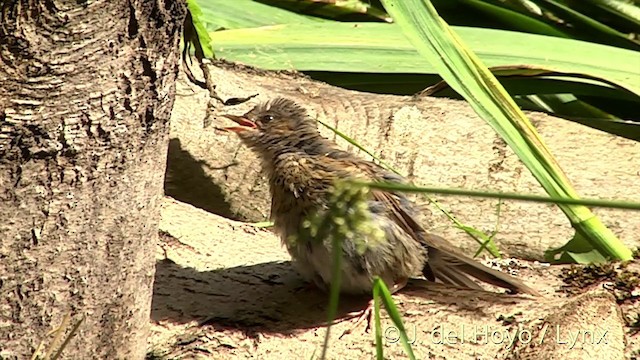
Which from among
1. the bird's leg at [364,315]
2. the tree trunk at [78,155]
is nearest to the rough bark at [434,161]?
Answer: the bird's leg at [364,315]

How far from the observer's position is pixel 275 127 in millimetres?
4375

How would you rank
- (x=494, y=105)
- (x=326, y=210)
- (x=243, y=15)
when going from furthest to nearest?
(x=243, y=15) → (x=494, y=105) → (x=326, y=210)

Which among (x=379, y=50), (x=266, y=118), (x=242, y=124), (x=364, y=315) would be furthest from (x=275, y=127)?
(x=379, y=50)

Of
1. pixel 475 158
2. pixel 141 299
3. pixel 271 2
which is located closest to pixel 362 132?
pixel 475 158

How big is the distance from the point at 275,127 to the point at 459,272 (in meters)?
0.86

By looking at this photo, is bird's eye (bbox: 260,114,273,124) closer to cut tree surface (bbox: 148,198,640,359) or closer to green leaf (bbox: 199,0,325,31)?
cut tree surface (bbox: 148,198,640,359)

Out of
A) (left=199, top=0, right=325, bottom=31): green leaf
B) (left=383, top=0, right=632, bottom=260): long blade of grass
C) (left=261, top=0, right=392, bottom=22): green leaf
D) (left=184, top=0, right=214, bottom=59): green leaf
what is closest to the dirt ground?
(left=383, top=0, right=632, bottom=260): long blade of grass

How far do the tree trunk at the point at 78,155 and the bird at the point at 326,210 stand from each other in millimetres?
853

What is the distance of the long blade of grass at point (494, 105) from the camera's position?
413 cm

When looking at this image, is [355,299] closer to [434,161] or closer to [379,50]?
[434,161]

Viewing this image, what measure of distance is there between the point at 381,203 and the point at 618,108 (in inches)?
105

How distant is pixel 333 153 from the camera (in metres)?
4.21

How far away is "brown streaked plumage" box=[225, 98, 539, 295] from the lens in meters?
3.92

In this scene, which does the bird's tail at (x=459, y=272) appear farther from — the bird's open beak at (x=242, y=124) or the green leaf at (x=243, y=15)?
the green leaf at (x=243, y=15)
